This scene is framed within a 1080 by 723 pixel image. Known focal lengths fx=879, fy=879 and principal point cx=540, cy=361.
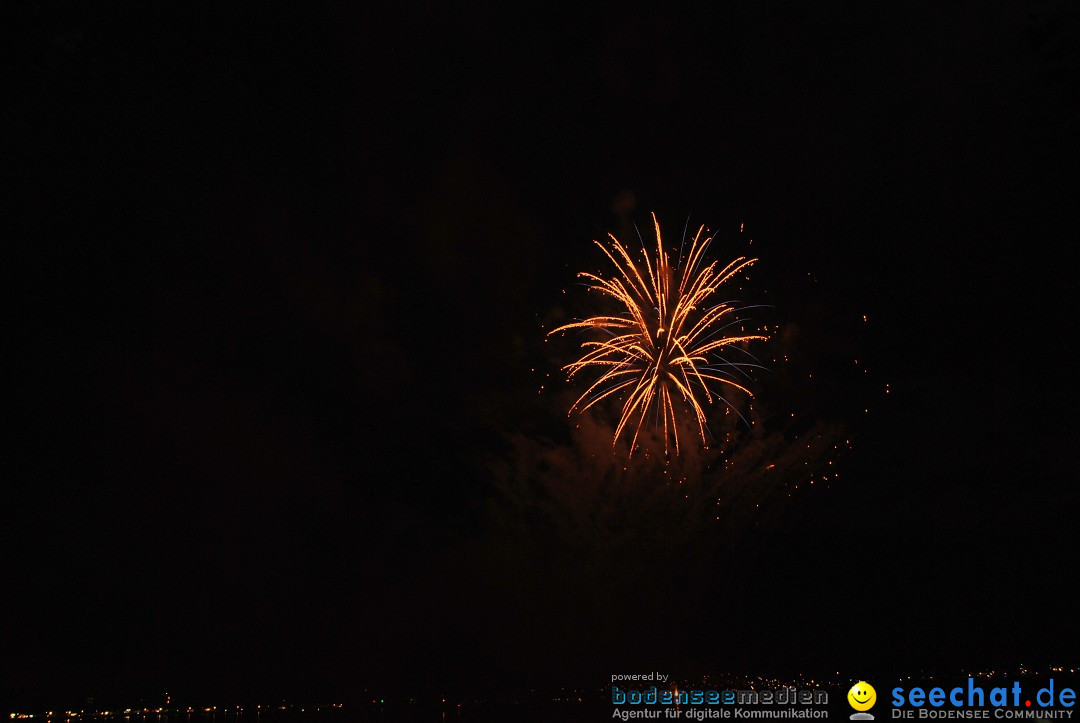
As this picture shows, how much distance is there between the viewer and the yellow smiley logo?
25969 mm

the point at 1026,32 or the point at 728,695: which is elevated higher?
the point at 1026,32

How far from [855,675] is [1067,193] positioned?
6920 cm

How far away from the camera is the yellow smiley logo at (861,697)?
85.2ft

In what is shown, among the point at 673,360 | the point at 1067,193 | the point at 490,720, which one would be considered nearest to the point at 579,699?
the point at 490,720

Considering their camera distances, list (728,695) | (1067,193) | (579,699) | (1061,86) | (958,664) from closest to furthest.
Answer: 1. (1061,86)
2. (1067,193)
3. (728,695)
4. (579,699)
5. (958,664)

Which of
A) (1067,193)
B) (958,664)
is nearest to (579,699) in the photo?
(958,664)

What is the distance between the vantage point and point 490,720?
51031 millimetres

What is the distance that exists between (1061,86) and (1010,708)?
18290mm

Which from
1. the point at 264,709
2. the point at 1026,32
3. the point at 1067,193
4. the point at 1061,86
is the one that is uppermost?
the point at 1026,32

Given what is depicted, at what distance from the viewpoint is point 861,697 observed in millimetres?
26297

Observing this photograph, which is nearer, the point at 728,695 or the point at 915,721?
the point at 915,721

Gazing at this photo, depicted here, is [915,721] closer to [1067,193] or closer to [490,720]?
[1067,193]

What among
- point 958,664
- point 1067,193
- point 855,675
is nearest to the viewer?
point 1067,193

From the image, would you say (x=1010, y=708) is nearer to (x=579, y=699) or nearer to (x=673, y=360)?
(x=673, y=360)
